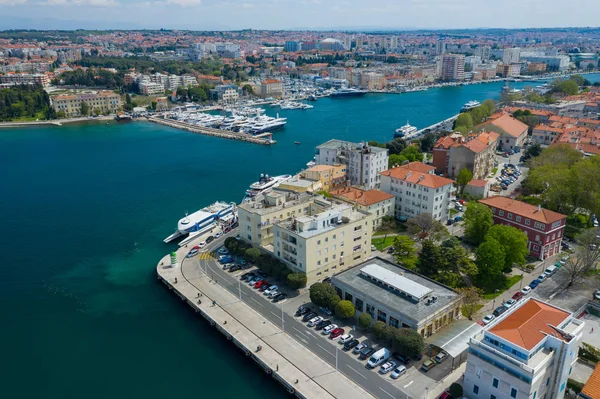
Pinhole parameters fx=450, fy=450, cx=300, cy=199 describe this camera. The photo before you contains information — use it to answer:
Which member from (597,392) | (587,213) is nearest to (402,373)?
(597,392)

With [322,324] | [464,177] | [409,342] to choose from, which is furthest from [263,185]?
[409,342]

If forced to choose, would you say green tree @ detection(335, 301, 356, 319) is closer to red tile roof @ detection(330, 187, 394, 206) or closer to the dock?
red tile roof @ detection(330, 187, 394, 206)

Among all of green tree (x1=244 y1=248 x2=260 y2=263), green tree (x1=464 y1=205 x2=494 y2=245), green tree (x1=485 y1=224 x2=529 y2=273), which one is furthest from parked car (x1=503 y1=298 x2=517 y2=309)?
green tree (x1=244 y1=248 x2=260 y2=263)

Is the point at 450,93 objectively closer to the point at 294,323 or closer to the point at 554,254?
Answer: the point at 554,254

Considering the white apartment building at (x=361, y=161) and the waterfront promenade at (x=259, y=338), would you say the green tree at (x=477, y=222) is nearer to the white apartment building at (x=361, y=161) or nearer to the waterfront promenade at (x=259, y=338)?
the white apartment building at (x=361, y=161)

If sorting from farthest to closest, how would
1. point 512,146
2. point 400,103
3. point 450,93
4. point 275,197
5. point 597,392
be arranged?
point 450,93, point 400,103, point 512,146, point 275,197, point 597,392

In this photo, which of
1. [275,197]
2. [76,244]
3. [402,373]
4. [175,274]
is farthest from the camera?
[76,244]
